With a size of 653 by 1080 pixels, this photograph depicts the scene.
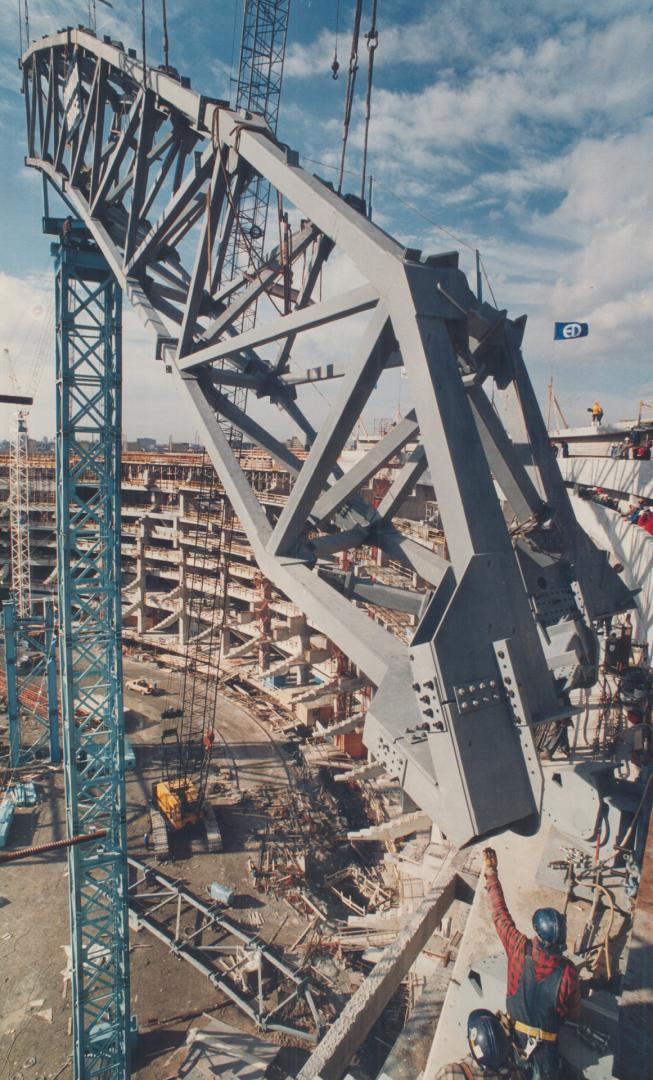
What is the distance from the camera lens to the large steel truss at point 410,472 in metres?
3.44

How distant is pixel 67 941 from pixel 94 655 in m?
9.34

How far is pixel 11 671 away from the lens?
23.1m

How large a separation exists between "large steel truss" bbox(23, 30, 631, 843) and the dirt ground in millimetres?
12947

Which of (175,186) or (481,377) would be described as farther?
(175,186)

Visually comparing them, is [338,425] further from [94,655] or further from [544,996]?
[94,655]

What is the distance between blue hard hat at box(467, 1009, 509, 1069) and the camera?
4504 mm

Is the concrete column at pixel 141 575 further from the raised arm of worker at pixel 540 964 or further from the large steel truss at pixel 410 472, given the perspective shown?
the raised arm of worker at pixel 540 964

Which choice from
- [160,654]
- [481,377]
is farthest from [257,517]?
[160,654]

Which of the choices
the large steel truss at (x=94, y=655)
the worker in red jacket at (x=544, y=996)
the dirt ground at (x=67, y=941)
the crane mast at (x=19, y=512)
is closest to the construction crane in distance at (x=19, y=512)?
the crane mast at (x=19, y=512)

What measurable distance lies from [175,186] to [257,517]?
6332mm

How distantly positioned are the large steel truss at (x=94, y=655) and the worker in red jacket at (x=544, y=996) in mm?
8844

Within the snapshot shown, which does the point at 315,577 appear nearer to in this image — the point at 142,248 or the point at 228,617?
the point at 142,248

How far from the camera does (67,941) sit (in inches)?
593

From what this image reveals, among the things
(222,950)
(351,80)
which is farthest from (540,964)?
(222,950)
